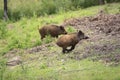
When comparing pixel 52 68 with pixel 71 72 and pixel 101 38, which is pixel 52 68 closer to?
pixel 71 72

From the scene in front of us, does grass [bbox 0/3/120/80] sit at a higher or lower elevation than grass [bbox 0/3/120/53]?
higher

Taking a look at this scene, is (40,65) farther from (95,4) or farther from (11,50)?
(95,4)

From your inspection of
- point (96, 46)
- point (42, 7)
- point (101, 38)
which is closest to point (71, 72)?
point (96, 46)

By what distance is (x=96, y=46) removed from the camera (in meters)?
14.6

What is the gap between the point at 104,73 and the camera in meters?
11.0

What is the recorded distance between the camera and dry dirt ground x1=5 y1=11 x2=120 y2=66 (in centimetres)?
1326

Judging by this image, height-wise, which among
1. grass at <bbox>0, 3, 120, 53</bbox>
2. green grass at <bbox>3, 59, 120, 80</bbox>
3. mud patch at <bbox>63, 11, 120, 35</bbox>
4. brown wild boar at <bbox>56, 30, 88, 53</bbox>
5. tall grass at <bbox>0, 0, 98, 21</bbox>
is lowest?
tall grass at <bbox>0, 0, 98, 21</bbox>

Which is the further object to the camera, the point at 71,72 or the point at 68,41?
the point at 68,41

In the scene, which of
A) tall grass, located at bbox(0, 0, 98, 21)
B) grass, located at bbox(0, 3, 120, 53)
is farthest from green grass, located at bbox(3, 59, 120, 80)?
tall grass, located at bbox(0, 0, 98, 21)

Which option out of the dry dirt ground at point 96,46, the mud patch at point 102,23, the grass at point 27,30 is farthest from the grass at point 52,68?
the mud patch at point 102,23

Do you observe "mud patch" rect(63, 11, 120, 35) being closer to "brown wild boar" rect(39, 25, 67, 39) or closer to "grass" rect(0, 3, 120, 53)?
"brown wild boar" rect(39, 25, 67, 39)

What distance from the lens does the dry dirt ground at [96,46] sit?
43.5ft

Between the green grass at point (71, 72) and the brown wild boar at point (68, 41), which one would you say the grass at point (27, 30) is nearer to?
the brown wild boar at point (68, 41)

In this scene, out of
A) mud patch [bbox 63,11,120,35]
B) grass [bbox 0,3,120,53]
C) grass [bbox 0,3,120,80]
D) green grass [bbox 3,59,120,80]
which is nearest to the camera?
green grass [bbox 3,59,120,80]
